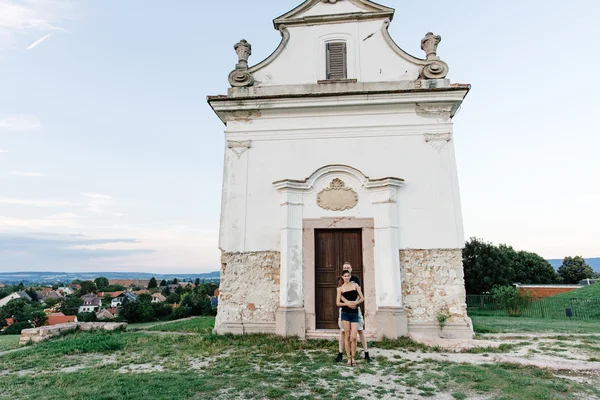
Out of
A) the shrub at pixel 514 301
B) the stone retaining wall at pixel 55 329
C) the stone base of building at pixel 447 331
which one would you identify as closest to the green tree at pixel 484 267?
the shrub at pixel 514 301

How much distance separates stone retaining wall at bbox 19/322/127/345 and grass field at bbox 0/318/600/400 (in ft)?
3.99

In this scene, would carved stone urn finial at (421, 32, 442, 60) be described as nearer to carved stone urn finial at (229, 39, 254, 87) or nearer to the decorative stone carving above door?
the decorative stone carving above door

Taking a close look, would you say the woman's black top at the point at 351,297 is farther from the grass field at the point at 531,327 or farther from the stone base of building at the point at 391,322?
the grass field at the point at 531,327

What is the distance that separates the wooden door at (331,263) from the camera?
27.0 ft

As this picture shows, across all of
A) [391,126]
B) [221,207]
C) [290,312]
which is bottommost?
[290,312]

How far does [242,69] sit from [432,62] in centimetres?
500

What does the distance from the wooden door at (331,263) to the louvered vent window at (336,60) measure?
4.31m

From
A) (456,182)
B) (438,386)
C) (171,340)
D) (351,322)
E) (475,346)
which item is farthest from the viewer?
(456,182)

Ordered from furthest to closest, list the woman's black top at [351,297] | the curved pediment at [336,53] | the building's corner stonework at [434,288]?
the curved pediment at [336,53], the building's corner stonework at [434,288], the woman's black top at [351,297]

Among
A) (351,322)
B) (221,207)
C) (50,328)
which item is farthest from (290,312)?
(50,328)

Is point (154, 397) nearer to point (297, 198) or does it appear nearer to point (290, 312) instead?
point (290, 312)

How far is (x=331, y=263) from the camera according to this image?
8422 mm

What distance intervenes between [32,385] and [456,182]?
8.78 m

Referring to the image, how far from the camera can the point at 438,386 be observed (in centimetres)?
464
